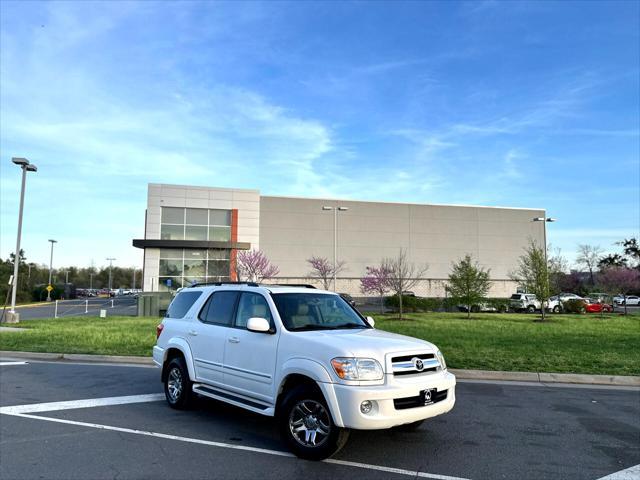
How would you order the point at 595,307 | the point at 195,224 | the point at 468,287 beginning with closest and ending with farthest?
the point at 468,287 < the point at 595,307 < the point at 195,224

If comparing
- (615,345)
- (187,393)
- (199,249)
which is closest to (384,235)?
(199,249)

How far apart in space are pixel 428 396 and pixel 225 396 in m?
2.59

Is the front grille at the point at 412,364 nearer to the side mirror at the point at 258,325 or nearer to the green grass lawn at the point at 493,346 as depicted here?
the side mirror at the point at 258,325

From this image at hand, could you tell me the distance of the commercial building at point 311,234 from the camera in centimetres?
4262

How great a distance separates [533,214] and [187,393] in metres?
56.7

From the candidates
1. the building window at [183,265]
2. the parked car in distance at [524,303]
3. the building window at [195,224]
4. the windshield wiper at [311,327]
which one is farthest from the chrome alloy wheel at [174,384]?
the building window at [195,224]

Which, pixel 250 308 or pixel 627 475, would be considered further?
pixel 250 308

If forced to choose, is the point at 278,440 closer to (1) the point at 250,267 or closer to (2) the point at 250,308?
(2) the point at 250,308

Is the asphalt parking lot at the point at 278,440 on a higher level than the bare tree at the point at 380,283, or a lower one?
lower

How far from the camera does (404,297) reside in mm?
32250

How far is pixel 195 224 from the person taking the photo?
145 ft

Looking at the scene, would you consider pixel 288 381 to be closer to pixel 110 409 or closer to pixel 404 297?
pixel 110 409

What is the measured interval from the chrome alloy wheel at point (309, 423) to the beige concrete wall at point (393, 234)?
42.9 meters

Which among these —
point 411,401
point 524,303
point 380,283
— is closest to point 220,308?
point 411,401
